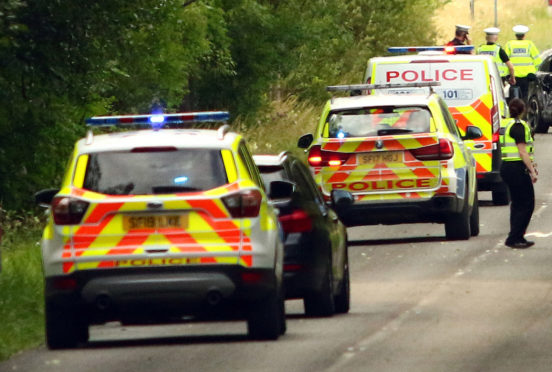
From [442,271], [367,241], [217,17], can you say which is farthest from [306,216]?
[217,17]

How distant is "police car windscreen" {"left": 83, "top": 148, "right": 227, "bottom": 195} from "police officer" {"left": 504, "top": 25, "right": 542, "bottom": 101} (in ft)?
77.7

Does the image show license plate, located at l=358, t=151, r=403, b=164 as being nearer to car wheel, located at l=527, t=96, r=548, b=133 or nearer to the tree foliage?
the tree foliage

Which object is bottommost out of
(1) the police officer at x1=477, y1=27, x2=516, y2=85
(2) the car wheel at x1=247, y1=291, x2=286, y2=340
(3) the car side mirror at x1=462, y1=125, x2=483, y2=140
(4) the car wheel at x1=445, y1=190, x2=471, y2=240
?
(1) the police officer at x1=477, y1=27, x2=516, y2=85

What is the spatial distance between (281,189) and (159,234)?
1.31m

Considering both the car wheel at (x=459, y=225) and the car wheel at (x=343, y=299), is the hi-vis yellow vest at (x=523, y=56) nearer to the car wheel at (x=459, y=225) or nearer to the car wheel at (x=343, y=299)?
the car wheel at (x=459, y=225)

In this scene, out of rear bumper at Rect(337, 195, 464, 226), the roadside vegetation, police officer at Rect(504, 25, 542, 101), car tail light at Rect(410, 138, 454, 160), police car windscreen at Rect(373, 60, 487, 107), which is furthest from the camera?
police officer at Rect(504, 25, 542, 101)

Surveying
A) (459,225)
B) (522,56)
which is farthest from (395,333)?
(522,56)

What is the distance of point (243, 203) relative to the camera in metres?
12.3

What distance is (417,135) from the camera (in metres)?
20.6

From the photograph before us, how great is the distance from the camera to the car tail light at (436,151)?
20.6 meters

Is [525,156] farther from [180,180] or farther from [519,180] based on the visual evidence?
[180,180]

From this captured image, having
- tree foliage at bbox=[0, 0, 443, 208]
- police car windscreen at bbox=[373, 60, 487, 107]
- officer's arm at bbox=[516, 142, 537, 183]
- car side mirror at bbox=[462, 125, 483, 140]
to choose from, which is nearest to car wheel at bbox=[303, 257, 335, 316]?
tree foliage at bbox=[0, 0, 443, 208]

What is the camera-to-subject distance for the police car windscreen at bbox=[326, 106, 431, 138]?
20703 mm

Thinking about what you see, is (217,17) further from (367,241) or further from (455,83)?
(367,241)
